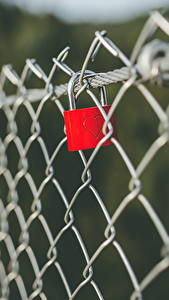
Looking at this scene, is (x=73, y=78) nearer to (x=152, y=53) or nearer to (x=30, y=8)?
(x=152, y=53)

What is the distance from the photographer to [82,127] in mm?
923

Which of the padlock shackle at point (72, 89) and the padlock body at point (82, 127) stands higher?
the padlock shackle at point (72, 89)

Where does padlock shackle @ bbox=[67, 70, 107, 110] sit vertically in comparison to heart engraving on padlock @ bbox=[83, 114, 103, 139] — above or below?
above

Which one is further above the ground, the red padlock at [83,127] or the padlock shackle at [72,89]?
the padlock shackle at [72,89]

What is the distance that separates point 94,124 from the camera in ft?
3.05

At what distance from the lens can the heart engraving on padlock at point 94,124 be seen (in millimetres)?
925

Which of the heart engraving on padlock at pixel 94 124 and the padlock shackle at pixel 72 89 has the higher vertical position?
the padlock shackle at pixel 72 89

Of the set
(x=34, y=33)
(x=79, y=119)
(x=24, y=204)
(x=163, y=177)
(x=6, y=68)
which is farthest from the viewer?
(x=163, y=177)

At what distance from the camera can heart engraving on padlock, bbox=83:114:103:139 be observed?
0.92 meters

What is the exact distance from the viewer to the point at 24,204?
16.3 ft

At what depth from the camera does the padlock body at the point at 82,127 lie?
92cm

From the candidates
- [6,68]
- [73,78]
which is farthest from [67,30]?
[73,78]

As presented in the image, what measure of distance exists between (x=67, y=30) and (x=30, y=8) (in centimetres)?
41

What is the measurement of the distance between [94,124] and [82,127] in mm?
19
